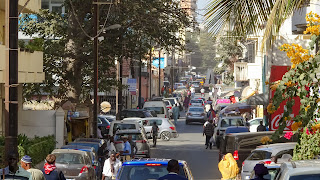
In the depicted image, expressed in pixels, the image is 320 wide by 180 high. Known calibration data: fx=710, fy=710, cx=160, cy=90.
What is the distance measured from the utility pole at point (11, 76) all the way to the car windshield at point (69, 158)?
5.65m

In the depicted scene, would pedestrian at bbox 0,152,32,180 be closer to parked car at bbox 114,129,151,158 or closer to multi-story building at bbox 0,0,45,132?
multi-story building at bbox 0,0,45,132

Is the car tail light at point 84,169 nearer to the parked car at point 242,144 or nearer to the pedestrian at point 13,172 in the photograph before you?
the parked car at point 242,144

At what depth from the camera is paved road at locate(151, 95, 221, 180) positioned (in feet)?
88.9

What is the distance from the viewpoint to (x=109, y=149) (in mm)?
26938

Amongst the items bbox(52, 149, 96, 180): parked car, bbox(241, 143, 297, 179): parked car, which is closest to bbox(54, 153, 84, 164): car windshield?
bbox(52, 149, 96, 180): parked car

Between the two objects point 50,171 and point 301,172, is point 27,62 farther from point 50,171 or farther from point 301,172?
point 301,172

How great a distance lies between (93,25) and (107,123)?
9.83 meters

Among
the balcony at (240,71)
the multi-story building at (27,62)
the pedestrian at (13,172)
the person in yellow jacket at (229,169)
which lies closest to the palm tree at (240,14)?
the pedestrian at (13,172)

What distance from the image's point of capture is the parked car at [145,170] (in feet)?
41.3

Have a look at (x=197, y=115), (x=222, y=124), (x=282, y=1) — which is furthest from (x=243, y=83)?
(x=282, y=1)

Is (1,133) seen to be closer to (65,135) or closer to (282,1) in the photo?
(65,135)

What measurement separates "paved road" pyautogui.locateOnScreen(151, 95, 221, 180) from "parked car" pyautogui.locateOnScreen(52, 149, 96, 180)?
206 inches

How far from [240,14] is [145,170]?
326 cm

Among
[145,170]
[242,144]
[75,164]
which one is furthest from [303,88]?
[242,144]
